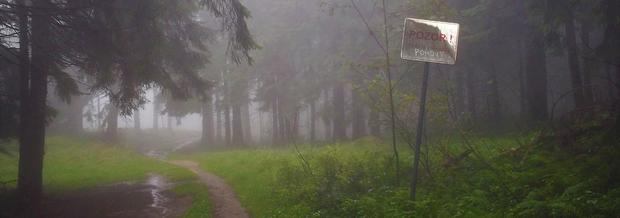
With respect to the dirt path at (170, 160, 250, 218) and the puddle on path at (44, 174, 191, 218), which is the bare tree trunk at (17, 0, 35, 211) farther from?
the dirt path at (170, 160, 250, 218)

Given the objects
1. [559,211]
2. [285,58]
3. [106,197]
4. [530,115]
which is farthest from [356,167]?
[285,58]

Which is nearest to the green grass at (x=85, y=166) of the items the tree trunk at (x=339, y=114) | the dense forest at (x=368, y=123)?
the dense forest at (x=368, y=123)

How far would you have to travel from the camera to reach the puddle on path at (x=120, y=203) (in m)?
12.5

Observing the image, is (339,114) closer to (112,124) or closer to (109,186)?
(109,186)

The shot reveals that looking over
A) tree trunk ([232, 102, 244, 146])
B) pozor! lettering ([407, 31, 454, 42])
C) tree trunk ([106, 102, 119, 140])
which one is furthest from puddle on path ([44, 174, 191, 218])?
tree trunk ([106, 102, 119, 140])

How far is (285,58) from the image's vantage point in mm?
32094

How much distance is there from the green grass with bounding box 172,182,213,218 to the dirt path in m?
0.17

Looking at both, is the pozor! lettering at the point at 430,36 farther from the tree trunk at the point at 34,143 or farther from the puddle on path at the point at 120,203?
the tree trunk at the point at 34,143

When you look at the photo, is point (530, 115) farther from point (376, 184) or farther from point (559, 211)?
point (559, 211)

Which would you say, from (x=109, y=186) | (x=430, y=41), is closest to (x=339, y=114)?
(x=109, y=186)

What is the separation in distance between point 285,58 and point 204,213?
21.3 meters

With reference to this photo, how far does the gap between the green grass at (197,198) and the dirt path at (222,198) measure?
0.17 m

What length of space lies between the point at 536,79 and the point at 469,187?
12946 millimetres

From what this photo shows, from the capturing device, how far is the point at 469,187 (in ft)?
28.7
